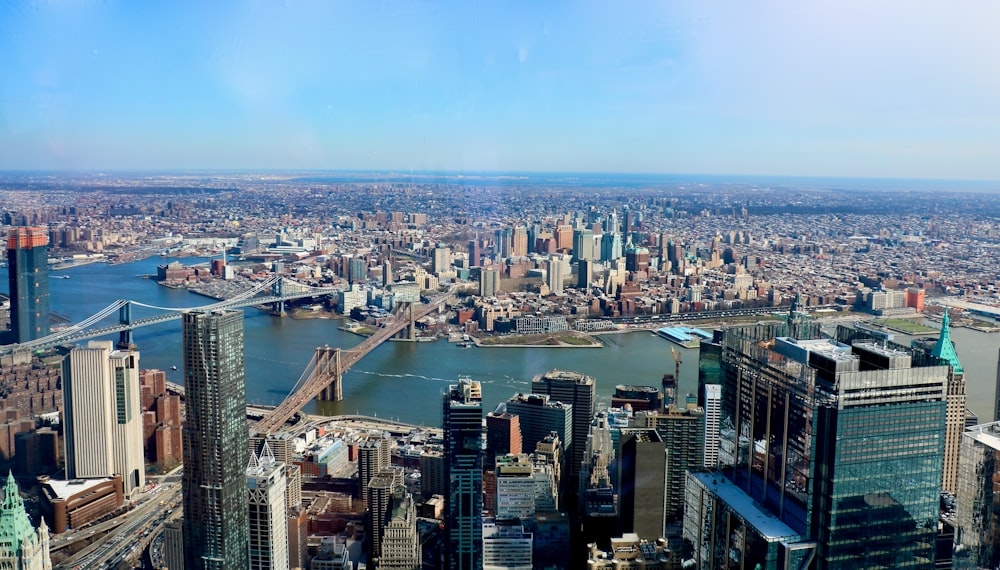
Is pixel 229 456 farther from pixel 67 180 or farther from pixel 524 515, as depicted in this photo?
pixel 67 180

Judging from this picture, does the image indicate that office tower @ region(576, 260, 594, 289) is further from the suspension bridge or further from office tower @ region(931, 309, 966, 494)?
office tower @ region(931, 309, 966, 494)

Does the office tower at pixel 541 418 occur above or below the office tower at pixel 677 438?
below

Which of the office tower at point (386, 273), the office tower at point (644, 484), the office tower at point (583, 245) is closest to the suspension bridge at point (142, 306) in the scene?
the office tower at point (386, 273)

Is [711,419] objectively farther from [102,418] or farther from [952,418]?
[102,418]

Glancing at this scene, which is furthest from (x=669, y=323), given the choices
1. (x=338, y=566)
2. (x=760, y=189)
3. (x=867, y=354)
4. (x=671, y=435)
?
(x=867, y=354)

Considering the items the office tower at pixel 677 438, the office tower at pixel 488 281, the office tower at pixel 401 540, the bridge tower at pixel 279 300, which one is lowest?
the office tower at pixel 401 540

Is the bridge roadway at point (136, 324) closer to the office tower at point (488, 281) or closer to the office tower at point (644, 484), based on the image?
the office tower at point (488, 281)
